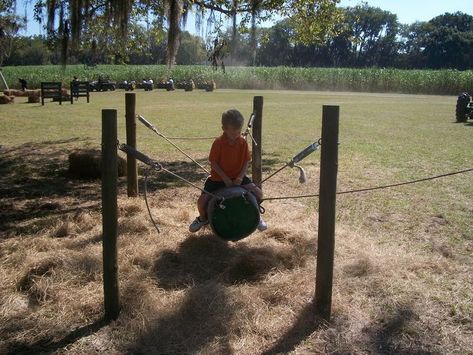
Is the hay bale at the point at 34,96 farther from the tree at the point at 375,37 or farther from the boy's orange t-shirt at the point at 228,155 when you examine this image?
the tree at the point at 375,37

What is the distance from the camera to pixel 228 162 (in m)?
3.85

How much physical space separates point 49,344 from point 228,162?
6.19 feet

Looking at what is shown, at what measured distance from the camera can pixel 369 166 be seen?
7895 mm

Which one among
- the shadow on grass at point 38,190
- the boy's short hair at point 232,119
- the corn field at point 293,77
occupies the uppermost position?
the corn field at point 293,77

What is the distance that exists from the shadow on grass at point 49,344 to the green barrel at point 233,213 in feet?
3.86

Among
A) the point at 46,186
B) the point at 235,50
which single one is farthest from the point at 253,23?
the point at 46,186

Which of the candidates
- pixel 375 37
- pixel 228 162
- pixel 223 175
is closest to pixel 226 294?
pixel 223 175

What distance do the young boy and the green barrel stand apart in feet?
0.67

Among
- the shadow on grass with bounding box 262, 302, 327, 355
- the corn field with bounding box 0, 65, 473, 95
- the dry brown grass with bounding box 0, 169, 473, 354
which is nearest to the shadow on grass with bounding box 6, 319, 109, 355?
the dry brown grass with bounding box 0, 169, 473, 354

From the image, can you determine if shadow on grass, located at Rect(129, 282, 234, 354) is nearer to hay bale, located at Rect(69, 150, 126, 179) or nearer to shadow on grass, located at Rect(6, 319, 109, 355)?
shadow on grass, located at Rect(6, 319, 109, 355)

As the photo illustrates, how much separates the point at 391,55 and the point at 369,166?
3997 inches

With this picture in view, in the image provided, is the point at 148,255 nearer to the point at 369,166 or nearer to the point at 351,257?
the point at 351,257

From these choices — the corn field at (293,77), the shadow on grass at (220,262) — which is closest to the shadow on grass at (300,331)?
the shadow on grass at (220,262)

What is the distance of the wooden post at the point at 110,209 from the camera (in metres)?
2.77
